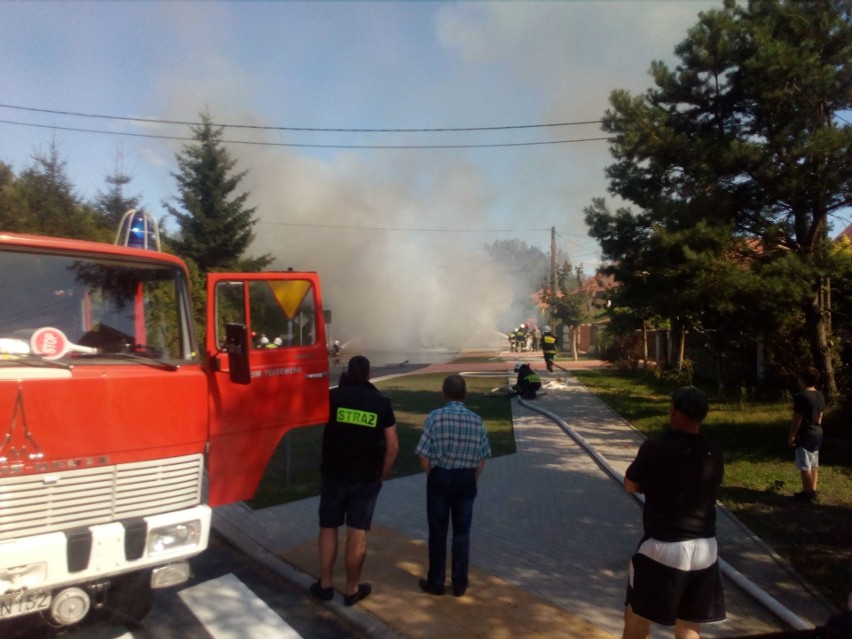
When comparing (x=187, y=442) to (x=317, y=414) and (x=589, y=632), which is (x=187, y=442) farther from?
(x=589, y=632)

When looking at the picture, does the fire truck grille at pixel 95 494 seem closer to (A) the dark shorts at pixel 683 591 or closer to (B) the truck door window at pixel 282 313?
(B) the truck door window at pixel 282 313

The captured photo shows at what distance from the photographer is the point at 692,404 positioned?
130 inches

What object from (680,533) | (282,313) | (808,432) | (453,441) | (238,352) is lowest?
(808,432)

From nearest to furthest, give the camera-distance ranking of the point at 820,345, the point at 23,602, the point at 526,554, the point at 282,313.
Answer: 1. the point at 23,602
2. the point at 282,313
3. the point at 526,554
4. the point at 820,345

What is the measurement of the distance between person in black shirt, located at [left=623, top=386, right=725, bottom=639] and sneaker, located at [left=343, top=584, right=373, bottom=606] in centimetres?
204

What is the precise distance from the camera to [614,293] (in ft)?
44.5

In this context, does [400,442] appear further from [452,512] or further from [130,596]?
[130,596]

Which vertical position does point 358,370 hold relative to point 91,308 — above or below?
below

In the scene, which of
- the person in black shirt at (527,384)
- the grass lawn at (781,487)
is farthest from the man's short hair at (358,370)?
the person in black shirt at (527,384)

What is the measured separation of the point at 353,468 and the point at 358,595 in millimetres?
863

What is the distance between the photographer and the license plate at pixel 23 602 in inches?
131

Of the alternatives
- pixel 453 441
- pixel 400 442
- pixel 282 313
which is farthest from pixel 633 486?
Answer: pixel 400 442

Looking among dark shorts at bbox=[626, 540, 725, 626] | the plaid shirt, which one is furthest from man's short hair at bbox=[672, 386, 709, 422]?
the plaid shirt

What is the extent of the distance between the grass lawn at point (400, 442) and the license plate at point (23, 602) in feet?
12.1
